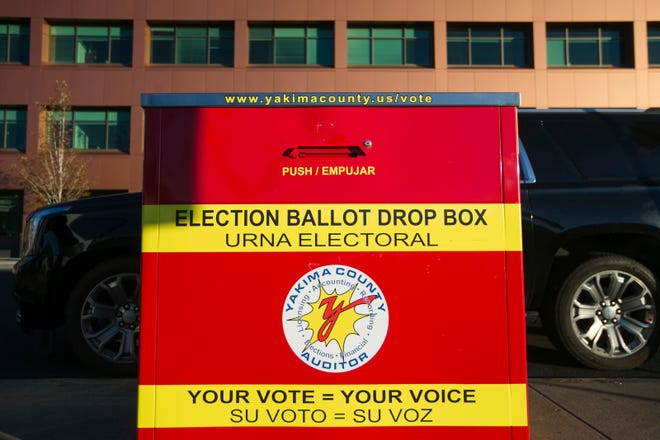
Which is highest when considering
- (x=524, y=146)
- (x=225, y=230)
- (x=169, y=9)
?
(x=169, y=9)

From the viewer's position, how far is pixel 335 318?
2244mm

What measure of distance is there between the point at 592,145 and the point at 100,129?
2728cm

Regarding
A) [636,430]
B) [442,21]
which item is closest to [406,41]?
[442,21]

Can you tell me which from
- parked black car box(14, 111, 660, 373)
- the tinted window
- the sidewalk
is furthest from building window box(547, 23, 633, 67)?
the sidewalk

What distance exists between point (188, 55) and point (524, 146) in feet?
85.0

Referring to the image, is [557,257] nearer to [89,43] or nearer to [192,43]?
[192,43]

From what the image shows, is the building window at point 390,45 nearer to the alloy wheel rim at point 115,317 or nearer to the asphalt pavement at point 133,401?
the asphalt pavement at point 133,401

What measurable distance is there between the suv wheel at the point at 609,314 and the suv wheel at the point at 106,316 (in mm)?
3437

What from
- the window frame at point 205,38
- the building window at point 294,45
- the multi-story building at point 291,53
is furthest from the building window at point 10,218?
the building window at point 294,45

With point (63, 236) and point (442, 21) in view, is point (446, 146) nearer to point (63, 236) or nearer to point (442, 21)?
Answer: point (63, 236)

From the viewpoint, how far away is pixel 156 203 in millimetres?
2246

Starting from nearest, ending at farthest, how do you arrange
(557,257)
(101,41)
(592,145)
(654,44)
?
(557,257) → (592,145) → (654,44) → (101,41)

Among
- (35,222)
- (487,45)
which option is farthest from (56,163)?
(35,222)

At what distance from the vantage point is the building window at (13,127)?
28188 mm
